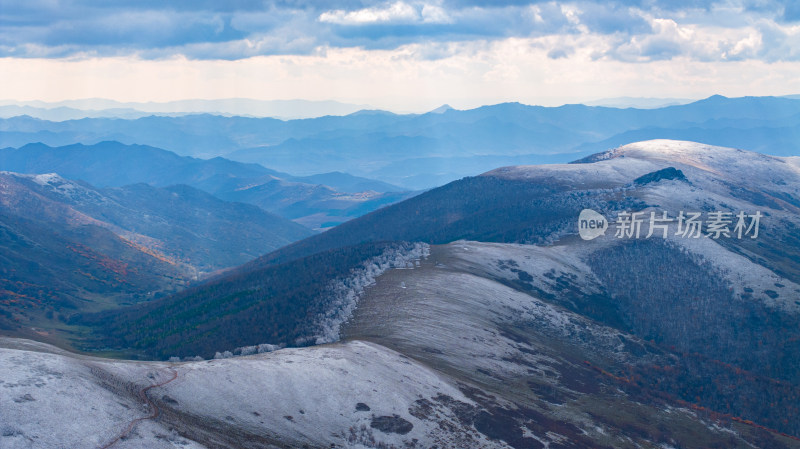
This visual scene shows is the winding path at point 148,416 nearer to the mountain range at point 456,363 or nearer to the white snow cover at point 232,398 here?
the white snow cover at point 232,398

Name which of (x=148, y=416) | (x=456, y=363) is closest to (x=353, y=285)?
(x=456, y=363)

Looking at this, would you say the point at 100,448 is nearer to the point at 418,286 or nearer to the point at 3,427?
the point at 3,427

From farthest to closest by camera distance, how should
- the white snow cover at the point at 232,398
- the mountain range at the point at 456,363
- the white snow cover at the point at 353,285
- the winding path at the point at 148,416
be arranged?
the white snow cover at the point at 353,285
the mountain range at the point at 456,363
the white snow cover at the point at 232,398
the winding path at the point at 148,416

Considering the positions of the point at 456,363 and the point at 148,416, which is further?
the point at 456,363

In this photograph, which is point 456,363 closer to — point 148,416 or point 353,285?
point 353,285

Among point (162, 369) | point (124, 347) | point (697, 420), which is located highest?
point (162, 369)

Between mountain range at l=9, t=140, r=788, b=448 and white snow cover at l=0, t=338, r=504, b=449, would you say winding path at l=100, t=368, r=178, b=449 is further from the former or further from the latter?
mountain range at l=9, t=140, r=788, b=448

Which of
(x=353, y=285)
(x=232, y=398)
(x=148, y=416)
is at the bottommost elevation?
(x=353, y=285)

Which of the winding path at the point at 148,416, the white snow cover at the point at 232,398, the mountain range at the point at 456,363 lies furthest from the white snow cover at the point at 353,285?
the winding path at the point at 148,416

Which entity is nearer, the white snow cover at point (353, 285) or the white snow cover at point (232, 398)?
the white snow cover at point (232, 398)

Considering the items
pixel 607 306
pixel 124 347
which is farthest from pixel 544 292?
pixel 124 347

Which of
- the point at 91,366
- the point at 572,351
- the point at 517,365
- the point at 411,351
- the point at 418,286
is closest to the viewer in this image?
the point at 91,366
